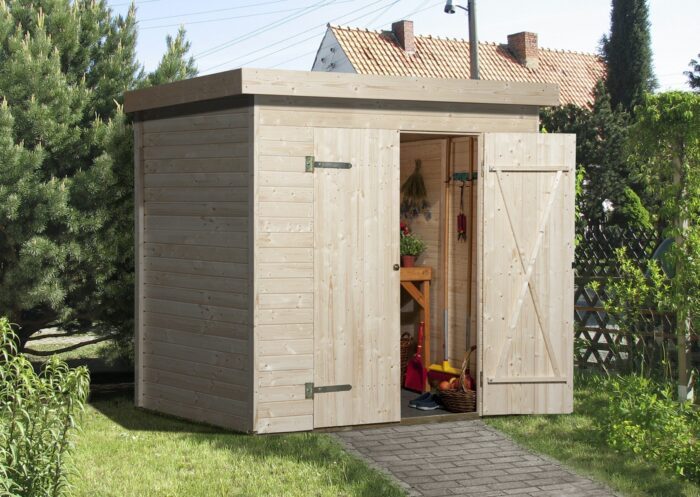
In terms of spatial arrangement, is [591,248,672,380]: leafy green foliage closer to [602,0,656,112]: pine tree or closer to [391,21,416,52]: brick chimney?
[602,0,656,112]: pine tree

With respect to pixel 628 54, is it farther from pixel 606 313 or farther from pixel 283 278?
pixel 283 278

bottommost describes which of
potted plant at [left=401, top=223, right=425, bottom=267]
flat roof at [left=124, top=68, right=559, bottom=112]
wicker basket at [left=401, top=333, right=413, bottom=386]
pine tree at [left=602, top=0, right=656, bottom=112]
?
wicker basket at [left=401, top=333, right=413, bottom=386]

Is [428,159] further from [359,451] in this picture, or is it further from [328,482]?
[328,482]

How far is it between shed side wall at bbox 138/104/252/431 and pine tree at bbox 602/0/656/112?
2001 cm

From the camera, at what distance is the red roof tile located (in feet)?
86.1

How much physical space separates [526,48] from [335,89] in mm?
24017

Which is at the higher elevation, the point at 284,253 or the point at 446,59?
the point at 446,59

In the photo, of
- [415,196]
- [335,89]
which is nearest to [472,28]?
[415,196]

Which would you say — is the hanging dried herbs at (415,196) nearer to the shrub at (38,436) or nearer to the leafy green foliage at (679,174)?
the leafy green foliage at (679,174)

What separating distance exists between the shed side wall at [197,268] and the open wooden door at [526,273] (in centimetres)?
193

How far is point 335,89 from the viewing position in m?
7.31

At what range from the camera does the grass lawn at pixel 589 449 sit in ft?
20.3

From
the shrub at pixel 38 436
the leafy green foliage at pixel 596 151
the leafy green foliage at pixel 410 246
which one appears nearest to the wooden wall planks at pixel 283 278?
the leafy green foliage at pixel 410 246

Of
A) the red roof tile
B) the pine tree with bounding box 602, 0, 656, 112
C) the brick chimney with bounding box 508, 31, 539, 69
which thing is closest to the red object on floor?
the red roof tile
